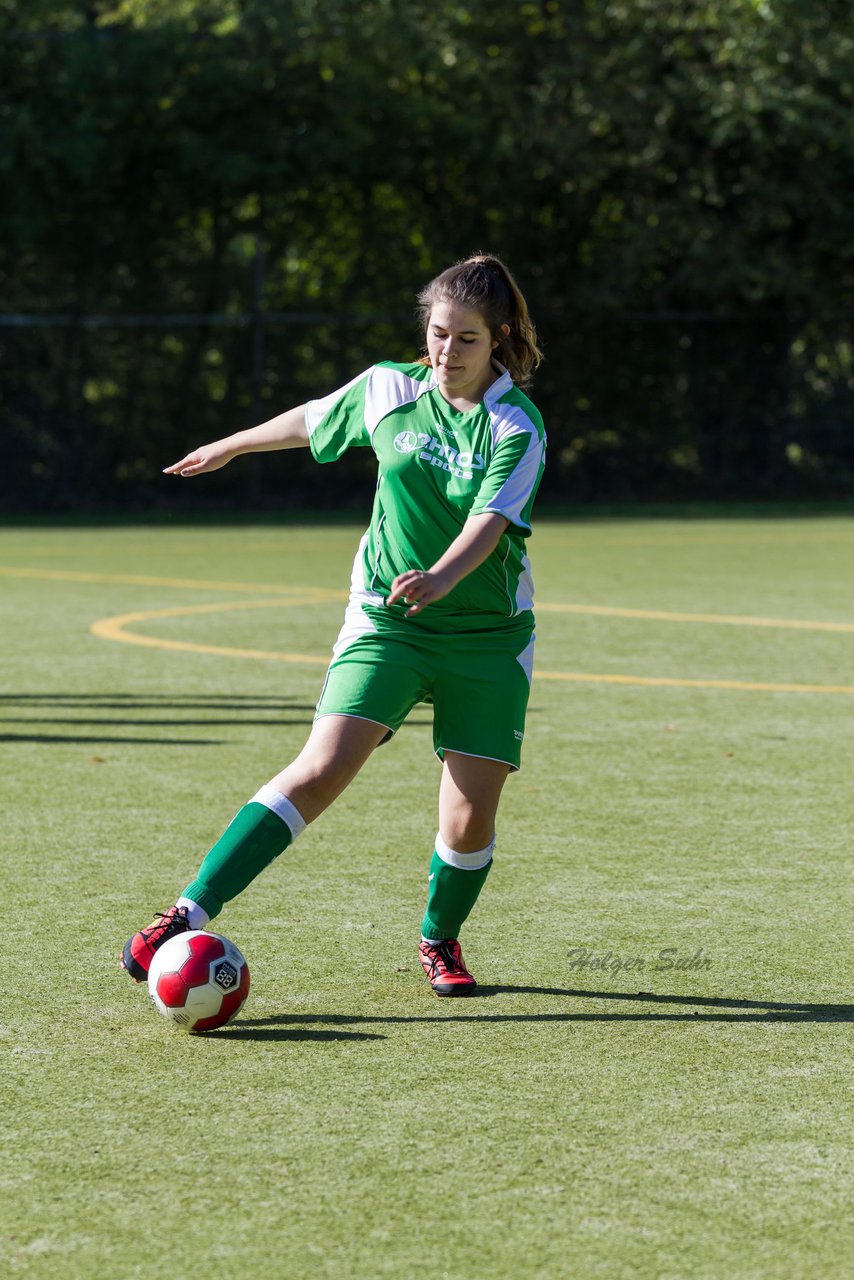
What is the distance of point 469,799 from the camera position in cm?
448

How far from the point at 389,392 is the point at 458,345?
0.87 feet

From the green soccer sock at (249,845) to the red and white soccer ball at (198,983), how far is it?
167 millimetres

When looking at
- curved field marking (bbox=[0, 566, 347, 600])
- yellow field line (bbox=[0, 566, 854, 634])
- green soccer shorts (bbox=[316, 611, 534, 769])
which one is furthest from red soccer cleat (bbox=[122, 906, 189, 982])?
curved field marking (bbox=[0, 566, 347, 600])

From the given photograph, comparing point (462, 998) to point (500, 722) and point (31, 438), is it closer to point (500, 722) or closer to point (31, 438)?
point (500, 722)

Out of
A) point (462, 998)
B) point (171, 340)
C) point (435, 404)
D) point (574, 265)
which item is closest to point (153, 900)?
point (462, 998)

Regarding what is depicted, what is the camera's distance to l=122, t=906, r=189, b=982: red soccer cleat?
4.27m

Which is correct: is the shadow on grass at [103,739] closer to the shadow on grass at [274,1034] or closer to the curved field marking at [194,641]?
the curved field marking at [194,641]

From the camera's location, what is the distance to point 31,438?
2477 cm

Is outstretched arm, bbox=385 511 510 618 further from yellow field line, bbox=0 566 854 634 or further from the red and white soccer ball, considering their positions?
yellow field line, bbox=0 566 854 634

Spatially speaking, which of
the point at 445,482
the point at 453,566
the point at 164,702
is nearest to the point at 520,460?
the point at 445,482

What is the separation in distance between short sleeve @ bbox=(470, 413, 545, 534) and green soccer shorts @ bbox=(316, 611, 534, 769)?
33cm

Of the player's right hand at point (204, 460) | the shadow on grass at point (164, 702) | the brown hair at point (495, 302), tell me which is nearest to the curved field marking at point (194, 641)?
the shadow on grass at point (164, 702)

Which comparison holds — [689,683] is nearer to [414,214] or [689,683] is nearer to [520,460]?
[520,460]

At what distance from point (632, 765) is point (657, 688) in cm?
214
